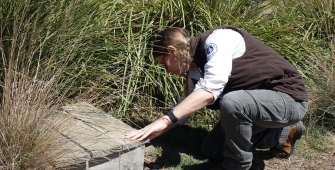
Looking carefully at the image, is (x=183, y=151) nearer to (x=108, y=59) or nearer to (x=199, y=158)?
(x=199, y=158)

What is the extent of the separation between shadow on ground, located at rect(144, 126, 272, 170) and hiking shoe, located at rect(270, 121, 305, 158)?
0.08 m

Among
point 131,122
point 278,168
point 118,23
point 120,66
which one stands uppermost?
point 118,23

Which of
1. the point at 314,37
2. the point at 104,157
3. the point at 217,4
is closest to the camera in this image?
the point at 104,157

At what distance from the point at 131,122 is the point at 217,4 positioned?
4.75 ft

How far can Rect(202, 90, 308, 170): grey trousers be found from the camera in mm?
3430

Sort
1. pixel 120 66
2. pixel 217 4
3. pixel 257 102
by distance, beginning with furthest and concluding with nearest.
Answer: pixel 217 4 → pixel 120 66 → pixel 257 102

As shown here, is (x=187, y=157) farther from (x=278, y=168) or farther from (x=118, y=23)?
(x=118, y=23)

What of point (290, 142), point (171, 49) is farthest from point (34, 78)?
point (290, 142)

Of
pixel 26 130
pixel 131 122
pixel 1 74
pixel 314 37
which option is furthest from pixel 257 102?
pixel 314 37

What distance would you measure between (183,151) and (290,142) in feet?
2.57

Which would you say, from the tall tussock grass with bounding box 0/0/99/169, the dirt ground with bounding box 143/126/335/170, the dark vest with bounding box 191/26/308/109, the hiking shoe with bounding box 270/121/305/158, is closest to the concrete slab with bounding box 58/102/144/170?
the tall tussock grass with bounding box 0/0/99/169

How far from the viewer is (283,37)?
511 cm

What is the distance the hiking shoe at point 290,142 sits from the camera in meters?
4.03

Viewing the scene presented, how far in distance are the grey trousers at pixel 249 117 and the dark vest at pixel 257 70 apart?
69 millimetres
